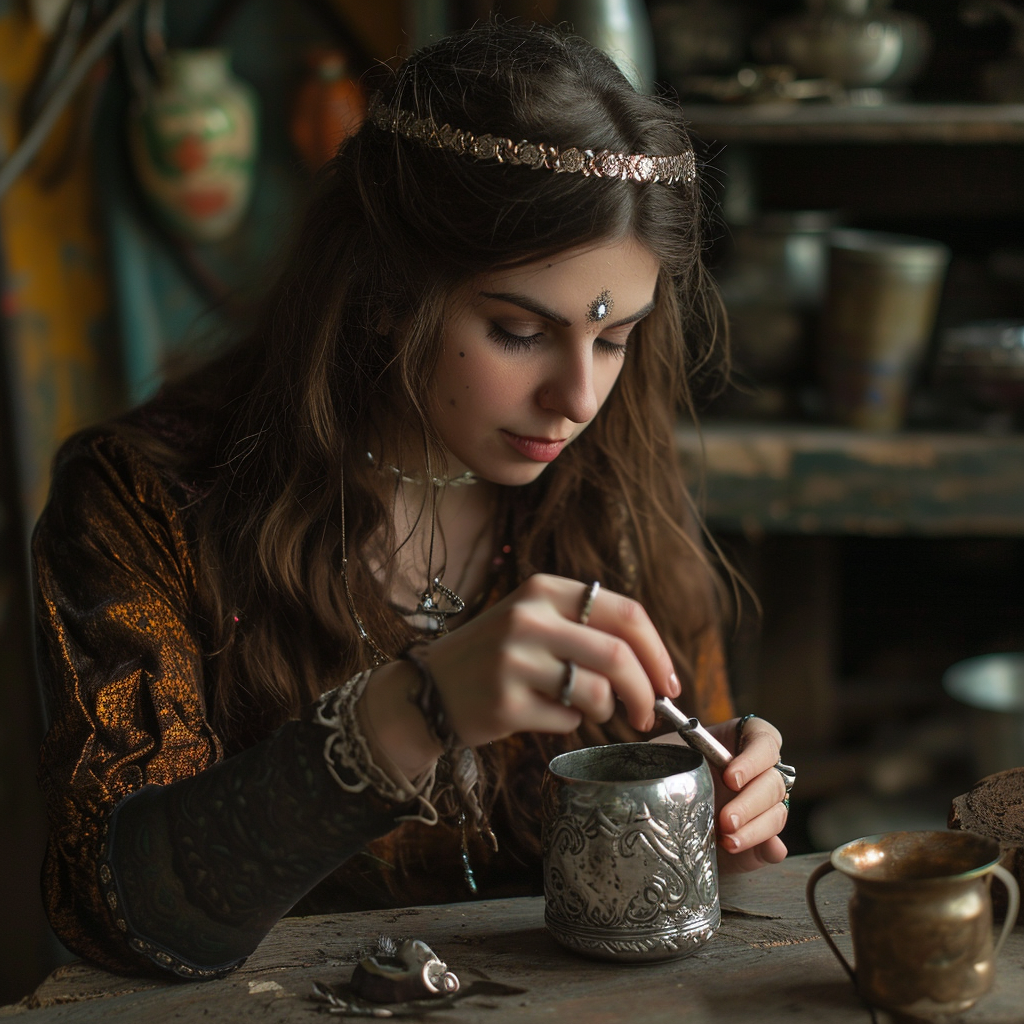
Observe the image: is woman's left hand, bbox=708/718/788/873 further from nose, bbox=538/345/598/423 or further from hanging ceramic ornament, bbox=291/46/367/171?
hanging ceramic ornament, bbox=291/46/367/171

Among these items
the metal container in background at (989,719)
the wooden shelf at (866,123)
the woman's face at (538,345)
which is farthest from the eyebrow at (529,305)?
the metal container in background at (989,719)

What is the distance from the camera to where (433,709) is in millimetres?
825

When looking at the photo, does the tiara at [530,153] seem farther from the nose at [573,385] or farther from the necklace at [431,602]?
the necklace at [431,602]

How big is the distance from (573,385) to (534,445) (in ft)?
0.31

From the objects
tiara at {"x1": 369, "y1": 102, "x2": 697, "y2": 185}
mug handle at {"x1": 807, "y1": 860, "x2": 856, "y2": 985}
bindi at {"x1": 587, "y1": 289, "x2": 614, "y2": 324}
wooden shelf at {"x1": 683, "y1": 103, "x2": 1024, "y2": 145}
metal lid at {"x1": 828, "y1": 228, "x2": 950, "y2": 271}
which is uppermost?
wooden shelf at {"x1": 683, "y1": 103, "x2": 1024, "y2": 145}

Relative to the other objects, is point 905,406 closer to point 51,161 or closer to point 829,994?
point 829,994

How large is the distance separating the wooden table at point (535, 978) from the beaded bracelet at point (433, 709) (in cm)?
20

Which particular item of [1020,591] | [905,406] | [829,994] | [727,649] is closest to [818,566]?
[727,649]

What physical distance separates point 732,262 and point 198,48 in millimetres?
1284

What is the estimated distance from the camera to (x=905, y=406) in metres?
2.21

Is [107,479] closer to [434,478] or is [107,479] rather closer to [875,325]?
[434,478]

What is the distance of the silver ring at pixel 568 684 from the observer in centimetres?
80

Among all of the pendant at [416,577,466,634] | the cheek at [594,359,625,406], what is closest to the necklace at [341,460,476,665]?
the pendant at [416,577,466,634]

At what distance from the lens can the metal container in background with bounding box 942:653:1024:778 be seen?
210 cm
